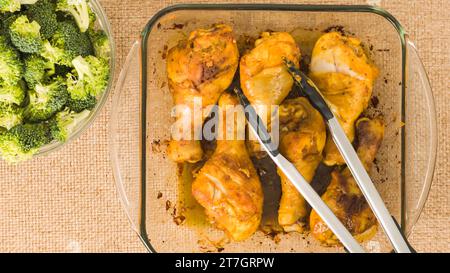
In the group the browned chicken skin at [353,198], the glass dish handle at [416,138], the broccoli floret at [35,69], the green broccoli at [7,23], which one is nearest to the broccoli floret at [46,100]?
the broccoli floret at [35,69]

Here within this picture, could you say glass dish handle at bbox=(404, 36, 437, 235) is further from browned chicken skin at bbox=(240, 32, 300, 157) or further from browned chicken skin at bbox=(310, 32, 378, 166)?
browned chicken skin at bbox=(240, 32, 300, 157)

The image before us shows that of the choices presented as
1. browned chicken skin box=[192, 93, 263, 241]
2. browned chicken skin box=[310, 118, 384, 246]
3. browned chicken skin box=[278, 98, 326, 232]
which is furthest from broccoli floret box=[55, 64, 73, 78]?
browned chicken skin box=[310, 118, 384, 246]

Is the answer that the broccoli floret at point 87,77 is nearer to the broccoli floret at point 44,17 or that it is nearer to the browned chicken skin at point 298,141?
the broccoli floret at point 44,17

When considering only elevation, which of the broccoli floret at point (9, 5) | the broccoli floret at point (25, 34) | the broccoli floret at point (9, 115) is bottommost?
the broccoli floret at point (9, 115)

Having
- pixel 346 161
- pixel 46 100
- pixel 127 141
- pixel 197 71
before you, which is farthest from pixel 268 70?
pixel 46 100

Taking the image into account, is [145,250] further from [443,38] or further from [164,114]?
[443,38]

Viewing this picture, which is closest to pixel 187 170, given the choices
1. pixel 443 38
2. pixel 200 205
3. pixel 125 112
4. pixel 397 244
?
pixel 200 205

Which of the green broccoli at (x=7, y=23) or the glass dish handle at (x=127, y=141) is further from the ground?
the green broccoli at (x=7, y=23)
